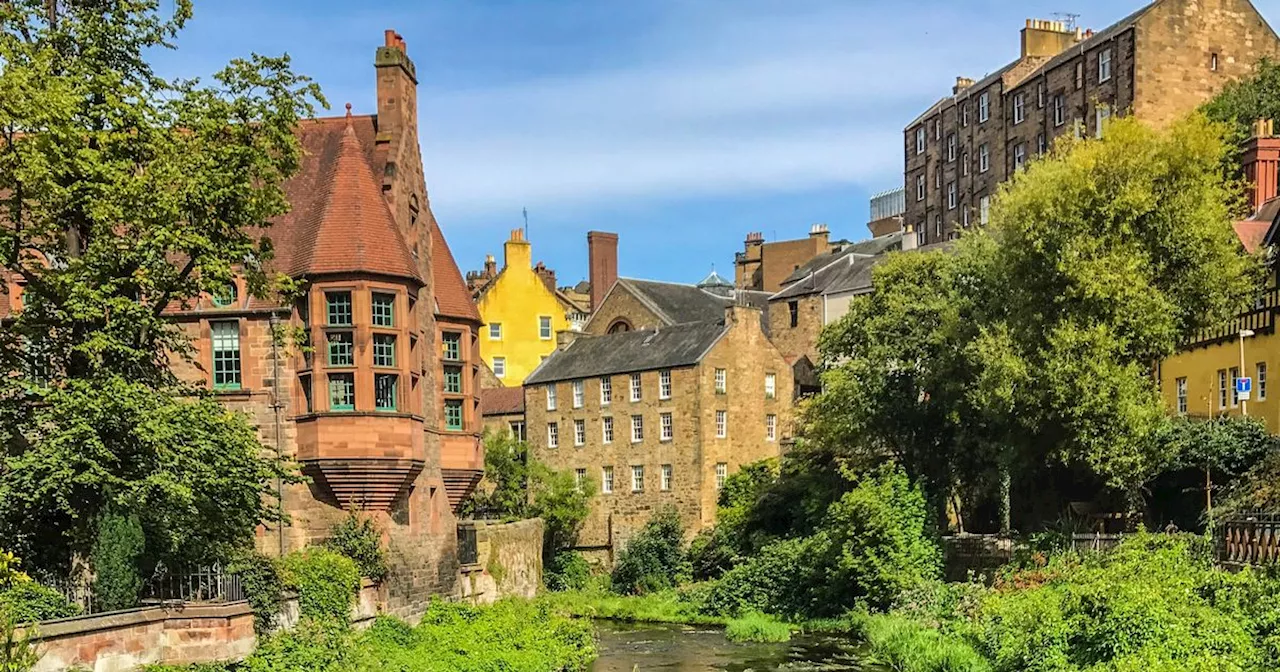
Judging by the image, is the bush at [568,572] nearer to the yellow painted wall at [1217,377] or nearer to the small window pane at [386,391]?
the yellow painted wall at [1217,377]

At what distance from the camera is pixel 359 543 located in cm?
2698

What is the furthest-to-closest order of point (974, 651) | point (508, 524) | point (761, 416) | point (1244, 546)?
point (761, 416), point (508, 524), point (974, 651), point (1244, 546)

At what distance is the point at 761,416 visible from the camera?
5650 cm

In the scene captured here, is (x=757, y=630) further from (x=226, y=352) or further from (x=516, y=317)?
(x=516, y=317)

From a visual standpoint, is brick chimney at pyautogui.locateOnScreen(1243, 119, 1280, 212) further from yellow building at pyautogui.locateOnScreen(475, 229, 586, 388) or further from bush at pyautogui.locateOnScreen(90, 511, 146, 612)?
yellow building at pyautogui.locateOnScreen(475, 229, 586, 388)

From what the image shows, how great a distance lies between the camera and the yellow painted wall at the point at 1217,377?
34531 mm

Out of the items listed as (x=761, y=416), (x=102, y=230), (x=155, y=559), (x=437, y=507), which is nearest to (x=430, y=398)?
(x=437, y=507)

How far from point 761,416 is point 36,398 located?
3825cm

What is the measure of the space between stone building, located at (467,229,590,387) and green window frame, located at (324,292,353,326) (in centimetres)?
4523

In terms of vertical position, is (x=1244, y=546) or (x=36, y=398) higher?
(x=36, y=398)

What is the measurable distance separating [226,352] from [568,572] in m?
30.8

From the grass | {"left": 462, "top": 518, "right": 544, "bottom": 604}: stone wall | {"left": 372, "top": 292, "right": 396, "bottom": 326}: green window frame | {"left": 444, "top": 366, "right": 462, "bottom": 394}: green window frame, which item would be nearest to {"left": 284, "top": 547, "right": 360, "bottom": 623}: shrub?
{"left": 372, "top": 292, "right": 396, "bottom": 326}: green window frame

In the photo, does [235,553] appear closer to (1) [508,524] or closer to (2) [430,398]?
(2) [430,398]

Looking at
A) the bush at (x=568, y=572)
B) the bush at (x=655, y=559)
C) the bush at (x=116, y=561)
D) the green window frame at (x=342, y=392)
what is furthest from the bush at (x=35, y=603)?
the bush at (x=568, y=572)
